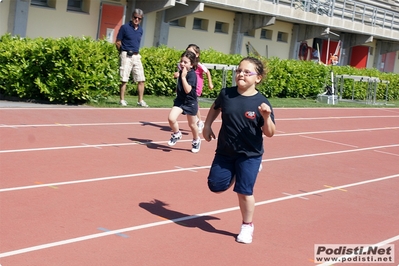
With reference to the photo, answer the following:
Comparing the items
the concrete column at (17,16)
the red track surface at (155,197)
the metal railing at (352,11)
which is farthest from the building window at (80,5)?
the metal railing at (352,11)

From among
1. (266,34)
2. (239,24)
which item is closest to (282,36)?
(266,34)

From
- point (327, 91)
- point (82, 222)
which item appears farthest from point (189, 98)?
point (327, 91)

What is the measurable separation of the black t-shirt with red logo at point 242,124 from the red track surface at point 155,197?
93 cm

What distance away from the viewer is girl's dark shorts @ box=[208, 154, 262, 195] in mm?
6703

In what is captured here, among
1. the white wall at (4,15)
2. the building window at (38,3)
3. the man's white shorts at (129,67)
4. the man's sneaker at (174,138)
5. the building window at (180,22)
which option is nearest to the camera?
the man's sneaker at (174,138)

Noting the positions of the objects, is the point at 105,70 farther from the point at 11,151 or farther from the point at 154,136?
the point at 11,151

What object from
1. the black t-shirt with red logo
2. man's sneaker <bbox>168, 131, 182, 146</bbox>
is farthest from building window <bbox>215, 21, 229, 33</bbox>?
the black t-shirt with red logo

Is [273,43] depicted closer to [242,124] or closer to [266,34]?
[266,34]

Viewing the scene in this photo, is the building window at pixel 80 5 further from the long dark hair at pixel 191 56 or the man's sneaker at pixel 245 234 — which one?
the man's sneaker at pixel 245 234

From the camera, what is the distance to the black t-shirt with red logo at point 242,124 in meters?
6.67

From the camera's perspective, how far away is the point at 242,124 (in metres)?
6.69

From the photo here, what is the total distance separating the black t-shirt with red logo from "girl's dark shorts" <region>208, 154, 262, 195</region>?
71 millimetres

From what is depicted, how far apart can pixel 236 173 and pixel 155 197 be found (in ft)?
5.75

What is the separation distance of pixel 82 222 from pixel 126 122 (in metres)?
7.06
